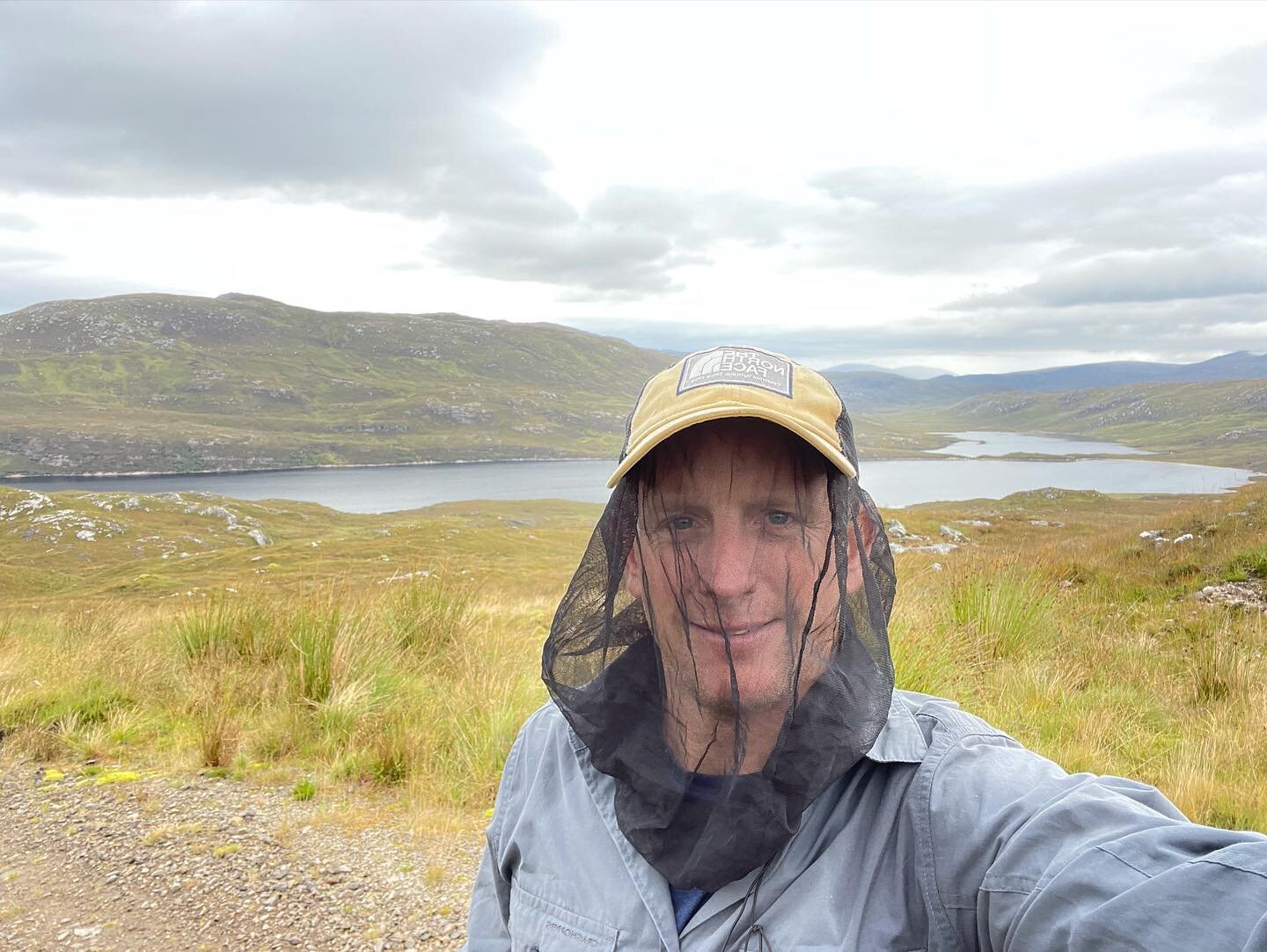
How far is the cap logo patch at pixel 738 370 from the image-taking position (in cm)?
153

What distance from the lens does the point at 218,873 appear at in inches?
156

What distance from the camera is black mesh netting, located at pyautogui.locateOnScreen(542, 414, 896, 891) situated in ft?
4.86

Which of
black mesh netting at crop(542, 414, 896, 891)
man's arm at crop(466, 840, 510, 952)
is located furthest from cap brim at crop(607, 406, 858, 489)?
man's arm at crop(466, 840, 510, 952)

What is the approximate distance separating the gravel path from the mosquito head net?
102 inches

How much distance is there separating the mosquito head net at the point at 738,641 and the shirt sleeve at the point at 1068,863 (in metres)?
0.23

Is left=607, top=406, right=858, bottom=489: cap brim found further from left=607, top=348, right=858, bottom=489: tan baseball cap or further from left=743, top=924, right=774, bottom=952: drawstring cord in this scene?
left=743, top=924, right=774, bottom=952: drawstring cord

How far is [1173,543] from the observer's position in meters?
12.2

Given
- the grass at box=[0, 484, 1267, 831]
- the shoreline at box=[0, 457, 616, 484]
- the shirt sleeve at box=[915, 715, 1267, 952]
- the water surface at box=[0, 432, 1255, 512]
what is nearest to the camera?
the shirt sleeve at box=[915, 715, 1267, 952]

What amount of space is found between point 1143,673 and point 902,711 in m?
6.31

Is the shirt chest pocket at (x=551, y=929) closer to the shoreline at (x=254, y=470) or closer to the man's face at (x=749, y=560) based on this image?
the man's face at (x=749, y=560)

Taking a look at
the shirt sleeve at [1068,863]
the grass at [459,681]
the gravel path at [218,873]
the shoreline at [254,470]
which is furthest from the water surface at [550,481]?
the shirt sleeve at [1068,863]

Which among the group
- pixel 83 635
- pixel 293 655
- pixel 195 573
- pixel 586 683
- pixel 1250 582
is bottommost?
pixel 195 573

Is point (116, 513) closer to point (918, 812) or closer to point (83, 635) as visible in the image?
point (83, 635)

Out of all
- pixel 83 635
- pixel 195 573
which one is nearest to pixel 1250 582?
pixel 83 635
